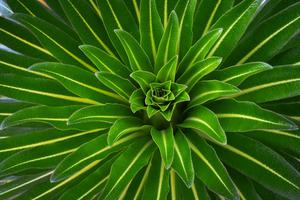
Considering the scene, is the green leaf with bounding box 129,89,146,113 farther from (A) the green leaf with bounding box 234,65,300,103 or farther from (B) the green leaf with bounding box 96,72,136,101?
(A) the green leaf with bounding box 234,65,300,103

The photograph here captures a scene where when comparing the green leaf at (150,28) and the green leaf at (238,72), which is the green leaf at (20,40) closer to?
the green leaf at (150,28)

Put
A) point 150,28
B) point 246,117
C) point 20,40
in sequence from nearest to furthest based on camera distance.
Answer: point 246,117, point 150,28, point 20,40

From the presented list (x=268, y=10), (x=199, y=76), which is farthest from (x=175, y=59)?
(x=268, y=10)

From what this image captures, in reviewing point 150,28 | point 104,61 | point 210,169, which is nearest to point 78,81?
point 104,61

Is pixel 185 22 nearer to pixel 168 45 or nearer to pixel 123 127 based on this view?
pixel 168 45

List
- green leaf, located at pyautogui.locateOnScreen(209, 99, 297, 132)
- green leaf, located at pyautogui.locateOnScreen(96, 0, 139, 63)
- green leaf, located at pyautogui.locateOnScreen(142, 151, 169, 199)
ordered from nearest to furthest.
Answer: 1. green leaf, located at pyautogui.locateOnScreen(209, 99, 297, 132)
2. green leaf, located at pyautogui.locateOnScreen(142, 151, 169, 199)
3. green leaf, located at pyautogui.locateOnScreen(96, 0, 139, 63)

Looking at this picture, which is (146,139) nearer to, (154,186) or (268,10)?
(154,186)

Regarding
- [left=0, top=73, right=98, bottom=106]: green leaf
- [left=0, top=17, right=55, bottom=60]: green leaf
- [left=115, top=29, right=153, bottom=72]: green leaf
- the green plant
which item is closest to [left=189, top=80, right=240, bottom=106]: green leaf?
the green plant
